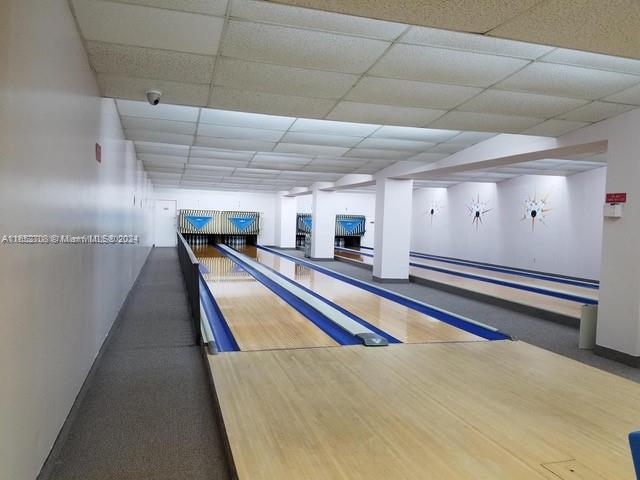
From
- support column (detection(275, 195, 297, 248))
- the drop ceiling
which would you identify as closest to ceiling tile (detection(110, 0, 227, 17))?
the drop ceiling

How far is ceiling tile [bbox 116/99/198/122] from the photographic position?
5.80 metres

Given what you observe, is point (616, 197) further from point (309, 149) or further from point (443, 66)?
point (309, 149)

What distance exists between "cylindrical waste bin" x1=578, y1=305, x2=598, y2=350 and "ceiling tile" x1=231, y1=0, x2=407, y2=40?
4284 millimetres

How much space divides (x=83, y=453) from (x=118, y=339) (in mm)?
2760

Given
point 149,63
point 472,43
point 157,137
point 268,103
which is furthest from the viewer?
point 157,137

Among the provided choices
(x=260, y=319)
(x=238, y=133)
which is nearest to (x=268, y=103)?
(x=238, y=133)

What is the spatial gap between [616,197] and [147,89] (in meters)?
5.30

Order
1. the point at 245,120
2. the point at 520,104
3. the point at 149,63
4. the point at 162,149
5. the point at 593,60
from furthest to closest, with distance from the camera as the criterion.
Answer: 1. the point at 162,149
2. the point at 245,120
3. the point at 520,104
4. the point at 149,63
5. the point at 593,60

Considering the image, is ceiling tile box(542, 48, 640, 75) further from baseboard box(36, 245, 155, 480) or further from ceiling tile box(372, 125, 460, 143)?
baseboard box(36, 245, 155, 480)

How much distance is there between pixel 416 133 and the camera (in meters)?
6.95

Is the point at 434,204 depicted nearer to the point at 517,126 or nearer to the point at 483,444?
the point at 517,126

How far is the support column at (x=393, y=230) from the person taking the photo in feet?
36.1

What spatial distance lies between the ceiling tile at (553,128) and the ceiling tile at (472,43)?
215 cm

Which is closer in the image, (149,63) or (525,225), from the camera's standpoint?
(149,63)
